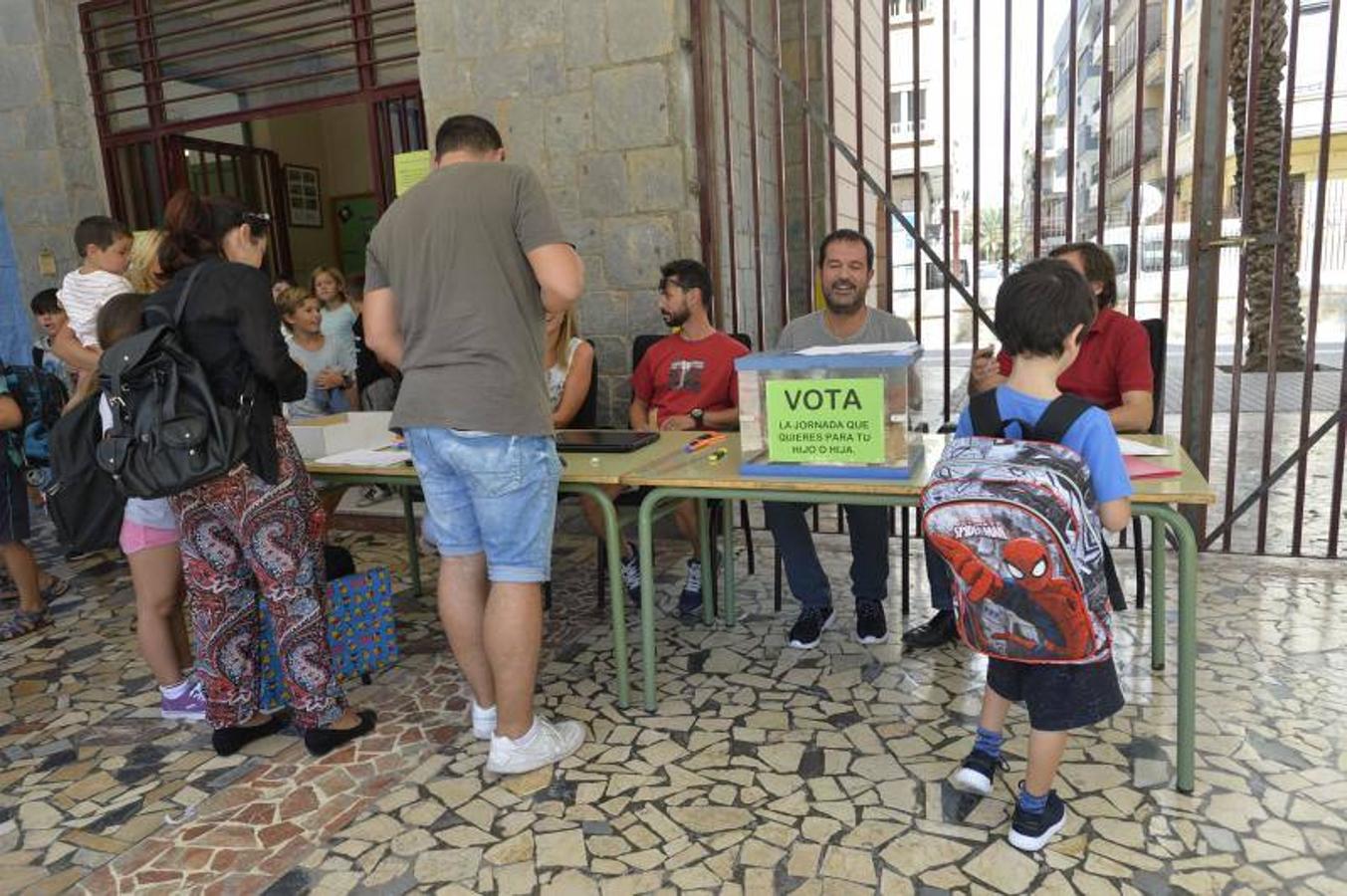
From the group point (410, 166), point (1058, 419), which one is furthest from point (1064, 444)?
point (410, 166)

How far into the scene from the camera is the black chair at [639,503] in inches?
144

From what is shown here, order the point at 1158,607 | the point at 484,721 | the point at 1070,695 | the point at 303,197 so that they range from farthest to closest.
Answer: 1. the point at 303,197
2. the point at 1158,607
3. the point at 484,721
4. the point at 1070,695

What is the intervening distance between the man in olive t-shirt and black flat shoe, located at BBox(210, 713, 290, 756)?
75cm

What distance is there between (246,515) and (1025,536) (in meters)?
1.94

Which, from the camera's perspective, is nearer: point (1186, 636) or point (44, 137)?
point (1186, 636)

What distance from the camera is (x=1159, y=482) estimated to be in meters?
2.18

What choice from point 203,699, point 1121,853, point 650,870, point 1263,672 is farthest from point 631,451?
point 1263,672

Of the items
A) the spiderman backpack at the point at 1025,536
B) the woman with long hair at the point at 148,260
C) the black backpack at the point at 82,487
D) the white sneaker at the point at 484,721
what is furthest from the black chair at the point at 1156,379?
the black backpack at the point at 82,487

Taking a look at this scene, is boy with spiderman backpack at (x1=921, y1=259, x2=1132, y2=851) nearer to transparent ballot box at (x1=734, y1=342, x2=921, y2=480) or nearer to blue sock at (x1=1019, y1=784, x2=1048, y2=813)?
blue sock at (x1=1019, y1=784, x2=1048, y2=813)

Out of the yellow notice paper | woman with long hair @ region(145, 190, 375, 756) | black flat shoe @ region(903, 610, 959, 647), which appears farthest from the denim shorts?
the yellow notice paper

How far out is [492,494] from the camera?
2309mm

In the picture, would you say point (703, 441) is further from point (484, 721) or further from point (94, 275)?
point (94, 275)

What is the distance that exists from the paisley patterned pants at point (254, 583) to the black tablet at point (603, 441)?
0.84 metres

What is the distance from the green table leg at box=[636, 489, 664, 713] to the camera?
2.66 metres
